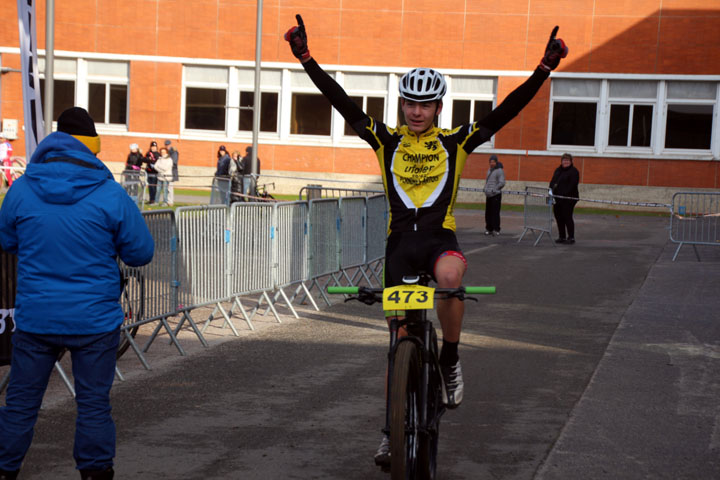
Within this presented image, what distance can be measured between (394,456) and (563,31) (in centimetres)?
3421

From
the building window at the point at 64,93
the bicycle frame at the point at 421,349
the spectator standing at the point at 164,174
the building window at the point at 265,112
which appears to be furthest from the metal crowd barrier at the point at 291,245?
the building window at the point at 64,93

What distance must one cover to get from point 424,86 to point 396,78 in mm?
33414

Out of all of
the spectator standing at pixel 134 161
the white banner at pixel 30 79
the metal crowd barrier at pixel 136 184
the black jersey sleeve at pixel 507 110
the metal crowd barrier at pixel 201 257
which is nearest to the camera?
the black jersey sleeve at pixel 507 110

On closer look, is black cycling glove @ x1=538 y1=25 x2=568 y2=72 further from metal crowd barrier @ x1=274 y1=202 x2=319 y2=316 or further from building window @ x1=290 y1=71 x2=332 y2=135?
building window @ x1=290 y1=71 x2=332 y2=135

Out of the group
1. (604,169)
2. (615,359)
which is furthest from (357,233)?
(604,169)

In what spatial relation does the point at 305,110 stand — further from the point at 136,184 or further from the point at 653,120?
the point at 653,120

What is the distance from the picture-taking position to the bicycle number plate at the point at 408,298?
15.3 ft

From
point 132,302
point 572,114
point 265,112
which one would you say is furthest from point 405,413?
point 265,112

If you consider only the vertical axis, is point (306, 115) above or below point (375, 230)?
above

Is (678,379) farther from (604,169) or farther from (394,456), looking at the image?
(604,169)

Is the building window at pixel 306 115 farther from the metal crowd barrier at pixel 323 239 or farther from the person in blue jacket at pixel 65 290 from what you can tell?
the person in blue jacket at pixel 65 290

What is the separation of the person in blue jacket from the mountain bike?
1.07 meters

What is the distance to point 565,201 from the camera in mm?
21734

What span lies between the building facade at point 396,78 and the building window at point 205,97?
0.05 metres
